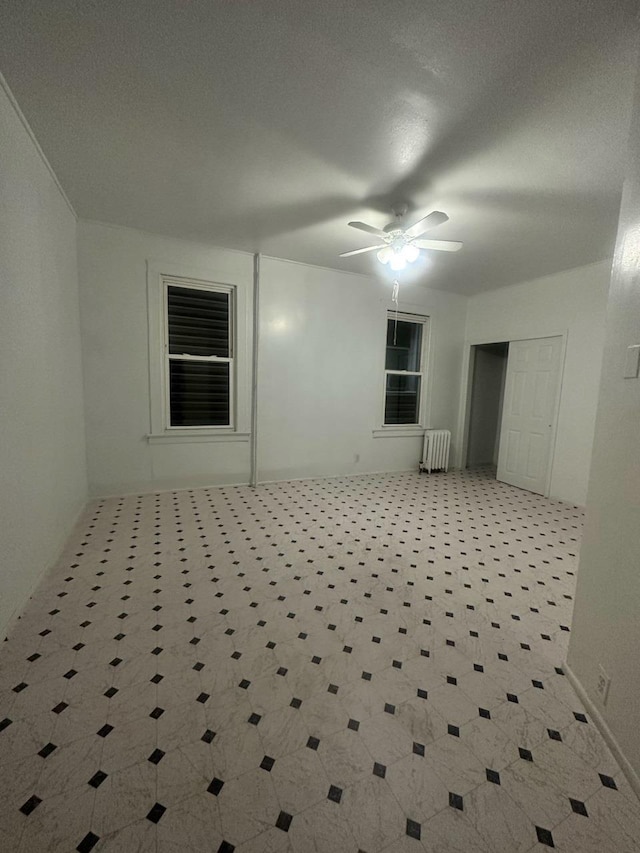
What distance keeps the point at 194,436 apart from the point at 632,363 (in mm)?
4039

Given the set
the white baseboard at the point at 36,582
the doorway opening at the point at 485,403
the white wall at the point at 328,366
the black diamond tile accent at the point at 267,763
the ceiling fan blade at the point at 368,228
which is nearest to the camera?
the black diamond tile accent at the point at 267,763

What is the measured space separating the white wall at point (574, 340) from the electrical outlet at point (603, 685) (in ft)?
10.8

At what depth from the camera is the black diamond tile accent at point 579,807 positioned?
1.20m

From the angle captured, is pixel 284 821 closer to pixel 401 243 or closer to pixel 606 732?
pixel 606 732

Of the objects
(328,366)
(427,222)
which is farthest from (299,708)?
(328,366)

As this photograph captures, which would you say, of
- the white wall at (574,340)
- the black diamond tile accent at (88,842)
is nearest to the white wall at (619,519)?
the black diamond tile accent at (88,842)

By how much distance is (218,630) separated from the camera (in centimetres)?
203

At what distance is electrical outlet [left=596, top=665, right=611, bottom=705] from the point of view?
57.6 inches

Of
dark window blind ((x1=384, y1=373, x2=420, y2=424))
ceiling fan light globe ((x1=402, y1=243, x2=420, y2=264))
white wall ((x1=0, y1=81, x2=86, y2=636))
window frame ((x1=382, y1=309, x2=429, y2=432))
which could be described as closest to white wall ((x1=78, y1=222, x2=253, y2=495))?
white wall ((x1=0, y1=81, x2=86, y2=636))

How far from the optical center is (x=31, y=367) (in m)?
2.26

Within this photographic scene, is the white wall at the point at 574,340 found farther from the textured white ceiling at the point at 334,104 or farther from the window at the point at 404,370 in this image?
the window at the point at 404,370

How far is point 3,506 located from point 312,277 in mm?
3985

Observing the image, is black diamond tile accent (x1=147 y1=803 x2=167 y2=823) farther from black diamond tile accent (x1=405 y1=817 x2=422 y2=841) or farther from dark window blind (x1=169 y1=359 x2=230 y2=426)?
dark window blind (x1=169 y1=359 x2=230 y2=426)

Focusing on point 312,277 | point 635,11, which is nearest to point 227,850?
point 635,11
